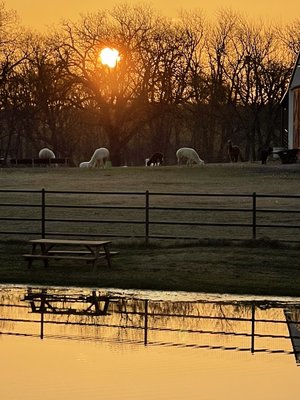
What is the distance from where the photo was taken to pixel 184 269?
22.2 metres

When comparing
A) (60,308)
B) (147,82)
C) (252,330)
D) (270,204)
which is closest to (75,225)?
(270,204)

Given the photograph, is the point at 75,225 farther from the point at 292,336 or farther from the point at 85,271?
the point at 292,336

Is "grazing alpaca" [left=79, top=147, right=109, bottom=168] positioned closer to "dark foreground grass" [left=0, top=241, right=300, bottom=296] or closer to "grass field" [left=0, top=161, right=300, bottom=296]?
"grass field" [left=0, top=161, right=300, bottom=296]

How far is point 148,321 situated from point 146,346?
204cm

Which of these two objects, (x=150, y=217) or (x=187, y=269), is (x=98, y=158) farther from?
(x=187, y=269)

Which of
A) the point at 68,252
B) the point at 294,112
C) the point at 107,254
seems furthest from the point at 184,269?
the point at 294,112

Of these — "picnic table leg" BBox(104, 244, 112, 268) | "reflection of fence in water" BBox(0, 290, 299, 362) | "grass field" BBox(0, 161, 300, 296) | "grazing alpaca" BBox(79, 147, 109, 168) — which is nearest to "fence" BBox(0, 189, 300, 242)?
"grass field" BBox(0, 161, 300, 296)

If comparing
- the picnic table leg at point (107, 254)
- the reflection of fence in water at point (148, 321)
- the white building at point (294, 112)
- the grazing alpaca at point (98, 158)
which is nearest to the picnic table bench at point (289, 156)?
the white building at point (294, 112)

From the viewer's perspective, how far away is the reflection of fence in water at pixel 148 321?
14281 mm

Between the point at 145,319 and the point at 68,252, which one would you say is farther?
the point at 68,252

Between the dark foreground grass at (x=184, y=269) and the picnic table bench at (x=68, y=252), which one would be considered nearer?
the dark foreground grass at (x=184, y=269)

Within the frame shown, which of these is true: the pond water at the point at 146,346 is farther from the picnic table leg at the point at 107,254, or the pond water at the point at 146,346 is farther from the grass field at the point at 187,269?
the picnic table leg at the point at 107,254

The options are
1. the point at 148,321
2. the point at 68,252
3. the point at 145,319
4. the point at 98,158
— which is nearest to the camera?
the point at 148,321

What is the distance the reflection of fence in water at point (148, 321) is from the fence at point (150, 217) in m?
8.65
